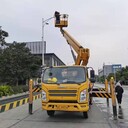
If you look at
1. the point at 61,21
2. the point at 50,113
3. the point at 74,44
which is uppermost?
the point at 61,21

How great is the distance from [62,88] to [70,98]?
0.52 m

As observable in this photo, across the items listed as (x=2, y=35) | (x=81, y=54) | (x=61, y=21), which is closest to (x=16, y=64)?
(x=2, y=35)

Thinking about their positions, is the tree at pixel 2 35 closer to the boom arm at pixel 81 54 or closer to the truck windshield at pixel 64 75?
the boom arm at pixel 81 54

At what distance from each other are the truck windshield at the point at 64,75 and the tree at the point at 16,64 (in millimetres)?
30531

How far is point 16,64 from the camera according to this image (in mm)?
50125

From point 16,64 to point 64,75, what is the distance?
37.3m

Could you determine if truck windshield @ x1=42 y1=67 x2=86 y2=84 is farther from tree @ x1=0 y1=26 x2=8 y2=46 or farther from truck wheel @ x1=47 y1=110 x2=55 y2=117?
tree @ x1=0 y1=26 x2=8 y2=46

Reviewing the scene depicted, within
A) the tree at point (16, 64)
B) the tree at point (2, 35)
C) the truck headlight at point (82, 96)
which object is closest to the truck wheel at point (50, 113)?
the truck headlight at point (82, 96)

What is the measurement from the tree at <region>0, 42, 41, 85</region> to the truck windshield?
100ft

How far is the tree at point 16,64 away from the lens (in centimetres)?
4597

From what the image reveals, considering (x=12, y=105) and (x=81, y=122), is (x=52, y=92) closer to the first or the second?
(x=81, y=122)

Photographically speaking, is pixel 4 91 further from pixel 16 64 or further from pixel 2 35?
pixel 16 64

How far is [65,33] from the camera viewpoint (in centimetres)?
2278

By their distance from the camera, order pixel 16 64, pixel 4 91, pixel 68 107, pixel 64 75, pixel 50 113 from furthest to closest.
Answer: pixel 16 64, pixel 4 91, pixel 50 113, pixel 64 75, pixel 68 107
